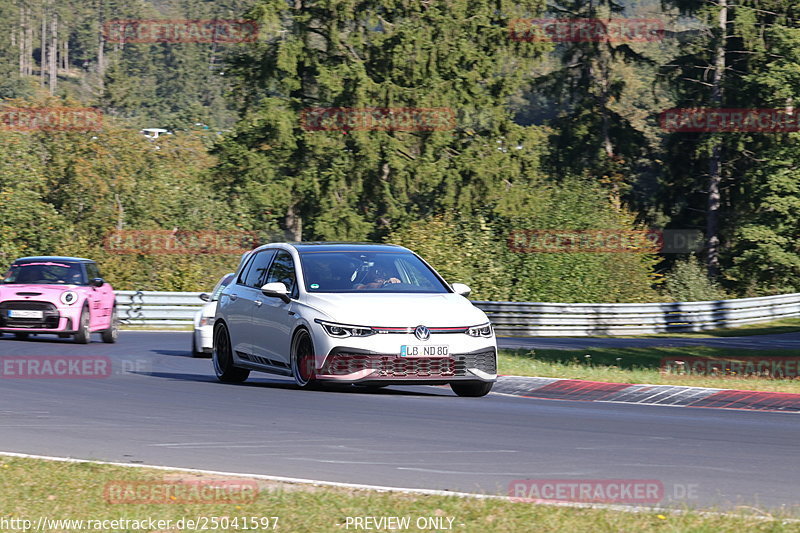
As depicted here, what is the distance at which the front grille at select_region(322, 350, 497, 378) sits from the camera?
45.2 ft

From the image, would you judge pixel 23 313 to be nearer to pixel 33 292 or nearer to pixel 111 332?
pixel 33 292

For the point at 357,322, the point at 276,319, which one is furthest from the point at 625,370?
the point at 357,322

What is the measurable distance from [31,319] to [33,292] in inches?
19.4

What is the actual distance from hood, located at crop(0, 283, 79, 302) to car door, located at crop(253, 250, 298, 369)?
920cm

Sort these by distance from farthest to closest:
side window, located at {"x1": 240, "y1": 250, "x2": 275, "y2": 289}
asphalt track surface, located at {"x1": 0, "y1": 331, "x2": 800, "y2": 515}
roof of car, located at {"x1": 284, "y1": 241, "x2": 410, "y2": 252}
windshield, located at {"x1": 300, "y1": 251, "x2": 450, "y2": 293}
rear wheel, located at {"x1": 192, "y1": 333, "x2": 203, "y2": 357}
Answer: rear wheel, located at {"x1": 192, "y1": 333, "x2": 203, "y2": 357} → side window, located at {"x1": 240, "y1": 250, "x2": 275, "y2": 289} → roof of car, located at {"x1": 284, "y1": 241, "x2": 410, "y2": 252} → windshield, located at {"x1": 300, "y1": 251, "x2": 450, "y2": 293} → asphalt track surface, located at {"x1": 0, "y1": 331, "x2": 800, "y2": 515}

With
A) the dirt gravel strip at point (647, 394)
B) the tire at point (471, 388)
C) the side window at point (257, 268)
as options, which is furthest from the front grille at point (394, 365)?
the side window at point (257, 268)

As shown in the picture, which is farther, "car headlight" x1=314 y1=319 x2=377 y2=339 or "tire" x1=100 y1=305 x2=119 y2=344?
"tire" x1=100 y1=305 x2=119 y2=344

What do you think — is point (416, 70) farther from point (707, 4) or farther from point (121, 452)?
point (121, 452)

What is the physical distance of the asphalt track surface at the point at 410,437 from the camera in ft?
29.6

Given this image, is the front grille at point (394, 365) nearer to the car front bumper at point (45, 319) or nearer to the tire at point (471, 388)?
the tire at point (471, 388)

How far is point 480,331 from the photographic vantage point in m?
14.3

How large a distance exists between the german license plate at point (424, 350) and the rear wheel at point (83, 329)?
11854mm

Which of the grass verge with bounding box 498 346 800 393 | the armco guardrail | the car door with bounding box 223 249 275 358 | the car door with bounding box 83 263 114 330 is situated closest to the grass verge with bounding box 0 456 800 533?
the car door with bounding box 223 249 275 358

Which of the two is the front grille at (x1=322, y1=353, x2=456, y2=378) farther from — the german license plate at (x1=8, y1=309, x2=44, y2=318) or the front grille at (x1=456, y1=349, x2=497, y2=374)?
the german license plate at (x1=8, y1=309, x2=44, y2=318)
